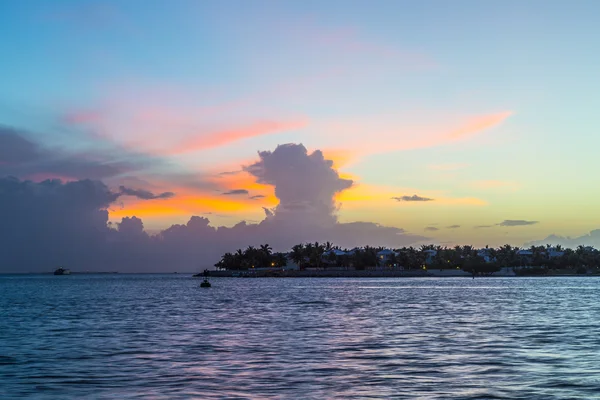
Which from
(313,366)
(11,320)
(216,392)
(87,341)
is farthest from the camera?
(11,320)

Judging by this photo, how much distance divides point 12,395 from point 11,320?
48989 millimetres

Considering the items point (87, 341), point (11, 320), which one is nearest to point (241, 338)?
point (87, 341)

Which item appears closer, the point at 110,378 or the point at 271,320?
the point at 110,378

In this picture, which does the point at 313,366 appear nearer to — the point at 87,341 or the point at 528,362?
the point at 528,362

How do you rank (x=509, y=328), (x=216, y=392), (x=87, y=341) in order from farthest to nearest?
(x=509, y=328) → (x=87, y=341) → (x=216, y=392)

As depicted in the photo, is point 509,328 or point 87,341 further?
point 509,328

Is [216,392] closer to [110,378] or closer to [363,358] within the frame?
[110,378]

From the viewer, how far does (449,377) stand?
31.1m

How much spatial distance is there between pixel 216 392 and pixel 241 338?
22258 millimetres

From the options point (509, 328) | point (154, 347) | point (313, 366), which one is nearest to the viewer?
point (313, 366)

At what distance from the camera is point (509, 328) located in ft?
186

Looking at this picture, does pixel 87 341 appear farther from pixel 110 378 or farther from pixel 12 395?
pixel 12 395

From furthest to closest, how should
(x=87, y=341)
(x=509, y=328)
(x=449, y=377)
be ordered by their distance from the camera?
(x=509, y=328)
(x=87, y=341)
(x=449, y=377)

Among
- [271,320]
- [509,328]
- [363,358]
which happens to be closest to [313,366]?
[363,358]
